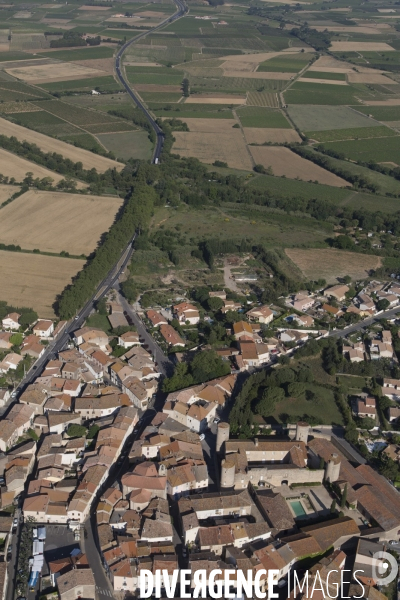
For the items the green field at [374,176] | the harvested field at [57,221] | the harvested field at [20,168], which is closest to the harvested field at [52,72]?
the harvested field at [20,168]

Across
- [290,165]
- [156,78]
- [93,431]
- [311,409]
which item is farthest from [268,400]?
[156,78]

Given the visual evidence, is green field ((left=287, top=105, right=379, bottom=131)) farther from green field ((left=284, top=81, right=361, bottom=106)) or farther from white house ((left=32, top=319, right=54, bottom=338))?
white house ((left=32, top=319, right=54, bottom=338))

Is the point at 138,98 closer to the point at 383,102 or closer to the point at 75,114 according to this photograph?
the point at 75,114

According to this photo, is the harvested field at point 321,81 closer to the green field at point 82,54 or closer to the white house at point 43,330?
the green field at point 82,54

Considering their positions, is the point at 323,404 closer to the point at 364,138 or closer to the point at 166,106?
the point at 364,138

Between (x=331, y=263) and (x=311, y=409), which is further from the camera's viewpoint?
(x=331, y=263)

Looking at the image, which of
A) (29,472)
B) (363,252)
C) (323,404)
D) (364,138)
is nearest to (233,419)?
(323,404)
